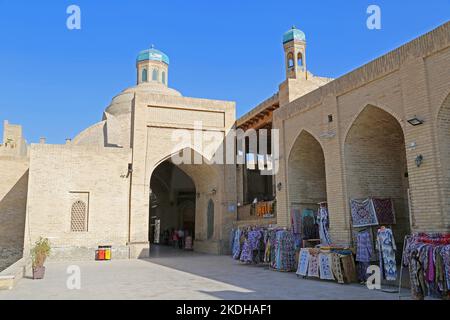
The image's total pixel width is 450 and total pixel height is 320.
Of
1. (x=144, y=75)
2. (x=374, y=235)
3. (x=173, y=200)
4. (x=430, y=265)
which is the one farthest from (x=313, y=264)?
(x=144, y=75)

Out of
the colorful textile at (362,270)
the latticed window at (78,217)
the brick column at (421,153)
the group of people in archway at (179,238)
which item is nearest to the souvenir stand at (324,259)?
the colorful textile at (362,270)

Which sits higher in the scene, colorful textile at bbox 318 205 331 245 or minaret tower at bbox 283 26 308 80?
minaret tower at bbox 283 26 308 80

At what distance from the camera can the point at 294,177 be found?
12.6 meters

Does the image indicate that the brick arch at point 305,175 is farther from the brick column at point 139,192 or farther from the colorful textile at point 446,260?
the brick column at point 139,192

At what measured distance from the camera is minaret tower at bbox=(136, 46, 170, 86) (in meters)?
28.5

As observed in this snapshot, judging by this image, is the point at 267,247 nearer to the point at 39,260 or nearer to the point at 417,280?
the point at 417,280

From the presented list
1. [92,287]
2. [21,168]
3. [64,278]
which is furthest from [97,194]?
[92,287]

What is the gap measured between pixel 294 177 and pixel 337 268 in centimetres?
406

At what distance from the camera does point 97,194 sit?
1675cm

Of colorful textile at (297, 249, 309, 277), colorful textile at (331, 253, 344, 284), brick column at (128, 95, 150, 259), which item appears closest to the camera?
colorful textile at (331, 253, 344, 284)

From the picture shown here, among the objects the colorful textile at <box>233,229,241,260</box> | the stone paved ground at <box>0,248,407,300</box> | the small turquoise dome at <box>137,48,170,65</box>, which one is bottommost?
the stone paved ground at <box>0,248,407,300</box>

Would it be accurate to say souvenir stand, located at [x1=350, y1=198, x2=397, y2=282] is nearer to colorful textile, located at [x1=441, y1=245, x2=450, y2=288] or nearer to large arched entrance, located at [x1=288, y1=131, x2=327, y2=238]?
colorful textile, located at [x1=441, y1=245, x2=450, y2=288]

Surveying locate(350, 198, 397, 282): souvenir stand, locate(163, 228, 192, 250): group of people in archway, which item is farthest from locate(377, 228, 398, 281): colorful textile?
locate(163, 228, 192, 250): group of people in archway

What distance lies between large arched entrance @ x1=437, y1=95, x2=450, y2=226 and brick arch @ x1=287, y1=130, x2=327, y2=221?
4.96 metres
